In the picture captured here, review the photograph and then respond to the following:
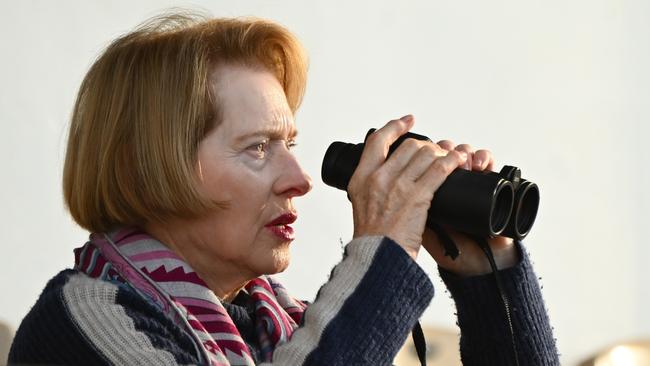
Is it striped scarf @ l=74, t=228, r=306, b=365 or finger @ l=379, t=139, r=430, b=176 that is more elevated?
finger @ l=379, t=139, r=430, b=176

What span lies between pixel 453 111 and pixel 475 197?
126 centimetres

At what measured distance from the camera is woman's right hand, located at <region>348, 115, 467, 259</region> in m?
1.31

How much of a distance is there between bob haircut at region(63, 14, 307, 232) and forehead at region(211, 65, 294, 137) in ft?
0.04

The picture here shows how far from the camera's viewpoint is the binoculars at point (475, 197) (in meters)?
1.31

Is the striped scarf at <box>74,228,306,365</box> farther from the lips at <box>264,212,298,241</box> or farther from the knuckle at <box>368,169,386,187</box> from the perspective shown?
the knuckle at <box>368,169,386,187</box>

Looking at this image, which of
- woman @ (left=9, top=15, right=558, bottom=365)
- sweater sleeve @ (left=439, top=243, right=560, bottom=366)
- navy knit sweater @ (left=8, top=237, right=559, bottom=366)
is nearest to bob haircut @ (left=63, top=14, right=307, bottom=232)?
woman @ (left=9, top=15, right=558, bottom=365)

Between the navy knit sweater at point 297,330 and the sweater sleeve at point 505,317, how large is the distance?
235 millimetres

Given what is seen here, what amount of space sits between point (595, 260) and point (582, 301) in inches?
4.8

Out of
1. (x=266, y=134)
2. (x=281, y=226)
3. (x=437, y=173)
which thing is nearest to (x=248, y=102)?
(x=266, y=134)

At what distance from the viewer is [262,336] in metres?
1.51

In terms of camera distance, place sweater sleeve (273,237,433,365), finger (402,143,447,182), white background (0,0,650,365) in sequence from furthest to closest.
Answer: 1. white background (0,0,650,365)
2. finger (402,143,447,182)
3. sweater sleeve (273,237,433,365)

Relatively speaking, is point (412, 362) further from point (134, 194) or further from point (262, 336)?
point (134, 194)

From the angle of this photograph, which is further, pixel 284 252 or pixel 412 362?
pixel 412 362

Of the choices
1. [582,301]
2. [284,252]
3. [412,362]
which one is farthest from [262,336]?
[582,301]
